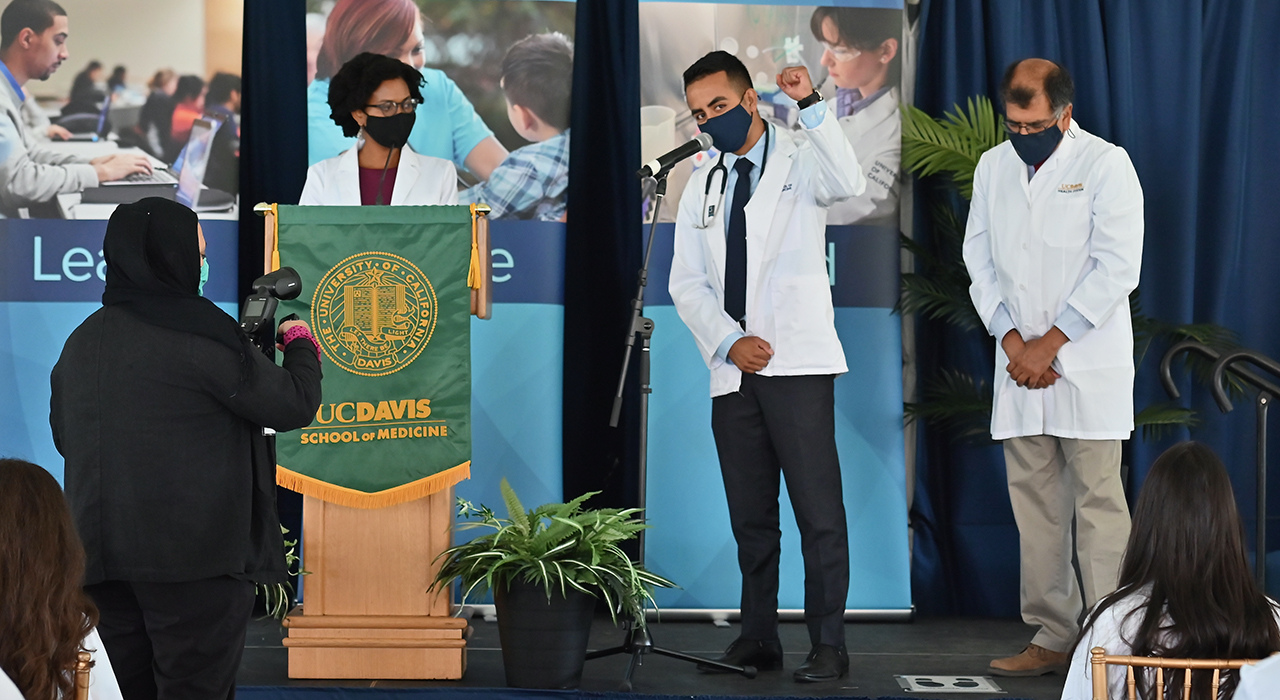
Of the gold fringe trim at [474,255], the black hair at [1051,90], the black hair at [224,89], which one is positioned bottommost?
the gold fringe trim at [474,255]

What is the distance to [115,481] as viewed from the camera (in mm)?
2176

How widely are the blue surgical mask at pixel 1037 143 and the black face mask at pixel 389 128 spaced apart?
186 cm

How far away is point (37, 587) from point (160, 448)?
2.00 ft

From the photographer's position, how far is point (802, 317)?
11.2 feet

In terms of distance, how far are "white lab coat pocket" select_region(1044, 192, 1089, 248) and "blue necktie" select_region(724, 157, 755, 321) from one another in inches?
34.3

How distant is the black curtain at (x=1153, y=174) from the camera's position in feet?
14.4

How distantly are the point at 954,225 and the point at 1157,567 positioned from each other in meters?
2.68

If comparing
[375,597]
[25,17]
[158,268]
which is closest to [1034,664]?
[375,597]

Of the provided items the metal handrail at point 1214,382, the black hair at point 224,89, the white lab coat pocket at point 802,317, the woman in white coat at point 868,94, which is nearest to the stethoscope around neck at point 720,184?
the white lab coat pocket at point 802,317

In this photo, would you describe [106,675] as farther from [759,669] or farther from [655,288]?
[655,288]

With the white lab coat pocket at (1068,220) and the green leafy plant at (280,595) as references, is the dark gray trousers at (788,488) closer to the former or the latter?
the white lab coat pocket at (1068,220)

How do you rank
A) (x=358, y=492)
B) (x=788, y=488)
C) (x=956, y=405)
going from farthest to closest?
(x=956, y=405) < (x=788, y=488) < (x=358, y=492)

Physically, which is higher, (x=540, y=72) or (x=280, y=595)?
(x=540, y=72)

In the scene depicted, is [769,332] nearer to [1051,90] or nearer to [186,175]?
[1051,90]
